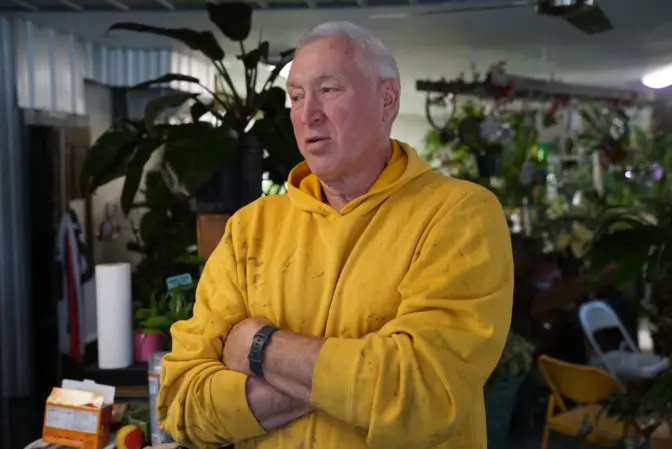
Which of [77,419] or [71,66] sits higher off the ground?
[71,66]

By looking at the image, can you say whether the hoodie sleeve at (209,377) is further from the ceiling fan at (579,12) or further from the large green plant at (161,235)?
the ceiling fan at (579,12)

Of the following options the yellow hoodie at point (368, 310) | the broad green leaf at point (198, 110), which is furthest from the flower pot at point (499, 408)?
the yellow hoodie at point (368, 310)

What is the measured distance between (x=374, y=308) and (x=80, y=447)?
0.92 metres

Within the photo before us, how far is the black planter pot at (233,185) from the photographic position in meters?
1.94

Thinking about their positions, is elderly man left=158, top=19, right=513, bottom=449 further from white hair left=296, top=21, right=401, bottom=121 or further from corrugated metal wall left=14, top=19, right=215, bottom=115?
corrugated metal wall left=14, top=19, right=215, bottom=115

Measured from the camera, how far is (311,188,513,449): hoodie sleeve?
908 millimetres

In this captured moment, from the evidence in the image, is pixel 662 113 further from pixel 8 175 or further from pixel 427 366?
pixel 427 366

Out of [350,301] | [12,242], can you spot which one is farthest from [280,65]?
[12,242]

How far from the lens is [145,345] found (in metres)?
1.83

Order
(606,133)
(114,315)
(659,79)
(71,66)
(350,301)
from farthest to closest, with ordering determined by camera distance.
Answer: (659,79) → (606,133) → (71,66) → (114,315) → (350,301)

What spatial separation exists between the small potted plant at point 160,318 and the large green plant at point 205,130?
316mm

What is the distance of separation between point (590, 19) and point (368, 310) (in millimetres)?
1903

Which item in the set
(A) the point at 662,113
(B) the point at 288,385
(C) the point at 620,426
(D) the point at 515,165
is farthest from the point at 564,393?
(A) the point at 662,113

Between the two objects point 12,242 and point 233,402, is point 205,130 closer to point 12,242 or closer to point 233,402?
point 233,402
